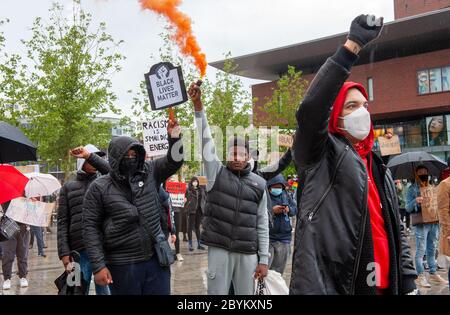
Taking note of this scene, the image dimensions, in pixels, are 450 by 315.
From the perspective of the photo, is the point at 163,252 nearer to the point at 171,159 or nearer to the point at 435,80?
the point at 171,159

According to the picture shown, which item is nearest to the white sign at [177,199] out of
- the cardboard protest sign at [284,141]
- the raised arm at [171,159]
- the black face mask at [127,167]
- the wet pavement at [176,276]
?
the wet pavement at [176,276]

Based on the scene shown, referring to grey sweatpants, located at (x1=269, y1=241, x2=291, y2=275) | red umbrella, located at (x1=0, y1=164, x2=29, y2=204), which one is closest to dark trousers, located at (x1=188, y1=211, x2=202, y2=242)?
grey sweatpants, located at (x1=269, y1=241, x2=291, y2=275)

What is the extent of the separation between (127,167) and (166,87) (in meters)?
1.50

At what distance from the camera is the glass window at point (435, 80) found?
45.2 m

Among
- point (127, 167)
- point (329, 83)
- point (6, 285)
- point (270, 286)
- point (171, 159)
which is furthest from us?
point (6, 285)

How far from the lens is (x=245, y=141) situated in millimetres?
5469

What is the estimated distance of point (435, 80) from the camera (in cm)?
4562

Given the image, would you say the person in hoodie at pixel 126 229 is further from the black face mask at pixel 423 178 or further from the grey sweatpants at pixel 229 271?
the black face mask at pixel 423 178

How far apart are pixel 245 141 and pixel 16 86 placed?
65.3 ft

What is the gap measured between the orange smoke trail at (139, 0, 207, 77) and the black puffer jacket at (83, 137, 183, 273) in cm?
227

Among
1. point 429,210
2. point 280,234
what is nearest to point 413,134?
point 429,210
